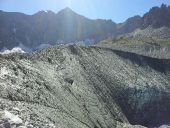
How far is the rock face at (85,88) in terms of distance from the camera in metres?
35.9

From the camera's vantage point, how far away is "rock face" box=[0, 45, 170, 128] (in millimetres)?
35875

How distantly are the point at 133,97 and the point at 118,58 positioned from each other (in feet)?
39.5

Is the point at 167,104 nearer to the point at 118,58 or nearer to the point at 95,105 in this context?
the point at 118,58

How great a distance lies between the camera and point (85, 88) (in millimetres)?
55344

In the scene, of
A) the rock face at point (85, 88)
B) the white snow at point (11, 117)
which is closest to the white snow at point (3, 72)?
the rock face at point (85, 88)

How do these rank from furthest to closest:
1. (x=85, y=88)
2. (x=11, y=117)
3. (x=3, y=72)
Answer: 1. (x=85, y=88)
2. (x=3, y=72)
3. (x=11, y=117)

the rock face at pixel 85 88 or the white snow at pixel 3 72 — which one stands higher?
the white snow at pixel 3 72

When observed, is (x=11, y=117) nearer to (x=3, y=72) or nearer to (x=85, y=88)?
(x=3, y=72)

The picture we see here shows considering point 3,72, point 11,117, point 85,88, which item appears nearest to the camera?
point 11,117

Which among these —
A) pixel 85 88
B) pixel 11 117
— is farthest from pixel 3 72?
pixel 85 88

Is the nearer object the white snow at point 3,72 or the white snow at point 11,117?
the white snow at point 11,117

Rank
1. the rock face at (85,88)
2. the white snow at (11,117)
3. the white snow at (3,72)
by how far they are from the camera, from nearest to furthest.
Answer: the white snow at (11,117), the rock face at (85,88), the white snow at (3,72)

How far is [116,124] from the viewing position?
5322cm

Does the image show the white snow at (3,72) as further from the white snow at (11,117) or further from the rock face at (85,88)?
the white snow at (11,117)
